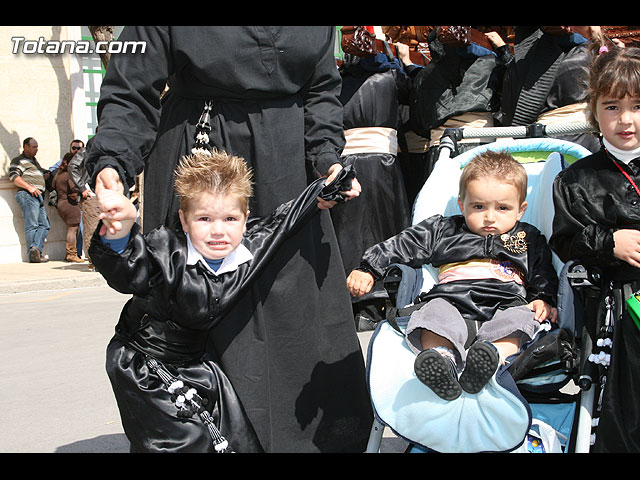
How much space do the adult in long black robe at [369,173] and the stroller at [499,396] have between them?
7.99 ft

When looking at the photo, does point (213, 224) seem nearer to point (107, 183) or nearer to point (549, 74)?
point (107, 183)

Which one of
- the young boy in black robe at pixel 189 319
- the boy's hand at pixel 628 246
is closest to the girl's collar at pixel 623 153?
the boy's hand at pixel 628 246

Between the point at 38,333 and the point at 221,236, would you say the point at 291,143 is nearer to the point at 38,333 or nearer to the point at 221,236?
the point at 221,236

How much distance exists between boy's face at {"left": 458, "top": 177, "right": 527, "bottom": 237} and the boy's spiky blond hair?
0.92 metres

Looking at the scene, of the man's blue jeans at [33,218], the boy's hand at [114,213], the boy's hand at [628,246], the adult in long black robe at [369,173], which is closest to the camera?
the boy's hand at [114,213]

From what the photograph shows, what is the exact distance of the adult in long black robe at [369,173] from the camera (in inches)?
206

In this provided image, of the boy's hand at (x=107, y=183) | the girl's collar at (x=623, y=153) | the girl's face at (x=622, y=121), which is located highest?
the girl's face at (x=622, y=121)

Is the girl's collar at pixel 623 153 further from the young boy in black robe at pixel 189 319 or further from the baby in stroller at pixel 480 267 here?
the young boy in black robe at pixel 189 319

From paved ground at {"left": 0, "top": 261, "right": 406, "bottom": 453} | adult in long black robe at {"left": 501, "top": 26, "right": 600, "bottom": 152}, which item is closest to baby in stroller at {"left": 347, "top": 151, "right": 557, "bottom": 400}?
paved ground at {"left": 0, "top": 261, "right": 406, "bottom": 453}

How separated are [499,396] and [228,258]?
92cm

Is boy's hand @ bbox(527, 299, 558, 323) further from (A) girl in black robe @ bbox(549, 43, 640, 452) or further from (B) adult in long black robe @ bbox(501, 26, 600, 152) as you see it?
(B) adult in long black robe @ bbox(501, 26, 600, 152)

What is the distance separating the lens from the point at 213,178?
2.26m

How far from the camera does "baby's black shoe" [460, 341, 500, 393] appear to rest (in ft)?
6.77

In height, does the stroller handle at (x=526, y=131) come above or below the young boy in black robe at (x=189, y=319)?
above
